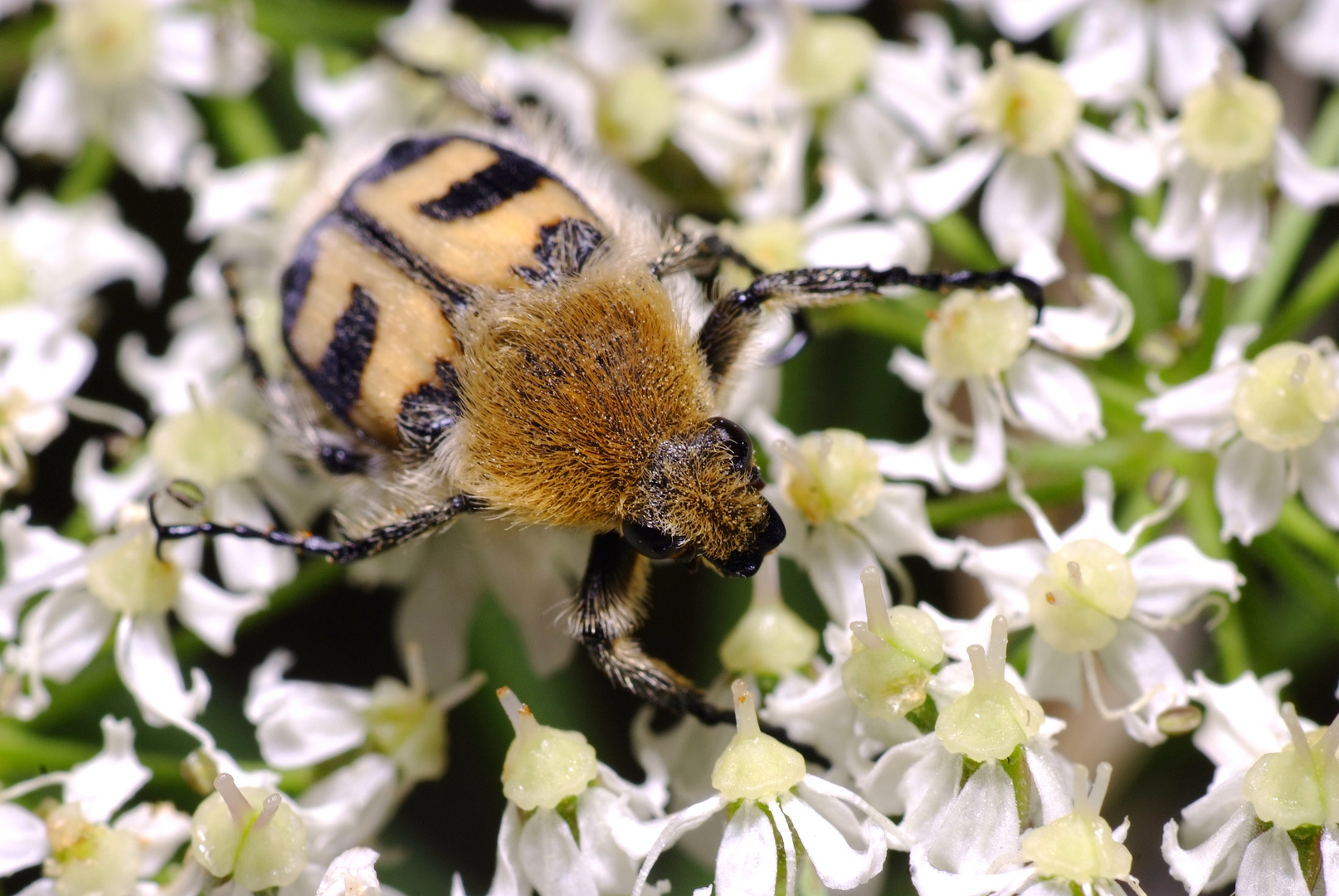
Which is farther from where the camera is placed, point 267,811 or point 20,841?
point 20,841

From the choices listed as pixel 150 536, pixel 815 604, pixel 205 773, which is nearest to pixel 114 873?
pixel 205 773

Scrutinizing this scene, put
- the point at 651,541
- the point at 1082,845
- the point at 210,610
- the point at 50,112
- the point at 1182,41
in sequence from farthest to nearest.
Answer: the point at 50,112 → the point at 1182,41 → the point at 210,610 → the point at 651,541 → the point at 1082,845

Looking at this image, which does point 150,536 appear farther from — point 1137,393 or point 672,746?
point 1137,393

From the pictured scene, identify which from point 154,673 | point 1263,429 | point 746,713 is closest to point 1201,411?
point 1263,429

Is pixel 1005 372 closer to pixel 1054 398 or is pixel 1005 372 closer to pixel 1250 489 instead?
pixel 1054 398

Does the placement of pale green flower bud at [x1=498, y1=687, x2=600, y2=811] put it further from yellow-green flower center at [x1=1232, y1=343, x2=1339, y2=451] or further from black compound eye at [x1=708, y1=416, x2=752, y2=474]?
yellow-green flower center at [x1=1232, y1=343, x2=1339, y2=451]

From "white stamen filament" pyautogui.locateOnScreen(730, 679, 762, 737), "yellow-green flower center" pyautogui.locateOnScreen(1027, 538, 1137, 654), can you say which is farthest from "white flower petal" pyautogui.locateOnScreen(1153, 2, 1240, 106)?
"white stamen filament" pyautogui.locateOnScreen(730, 679, 762, 737)

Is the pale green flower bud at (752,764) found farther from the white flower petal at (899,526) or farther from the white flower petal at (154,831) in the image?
the white flower petal at (154,831)
